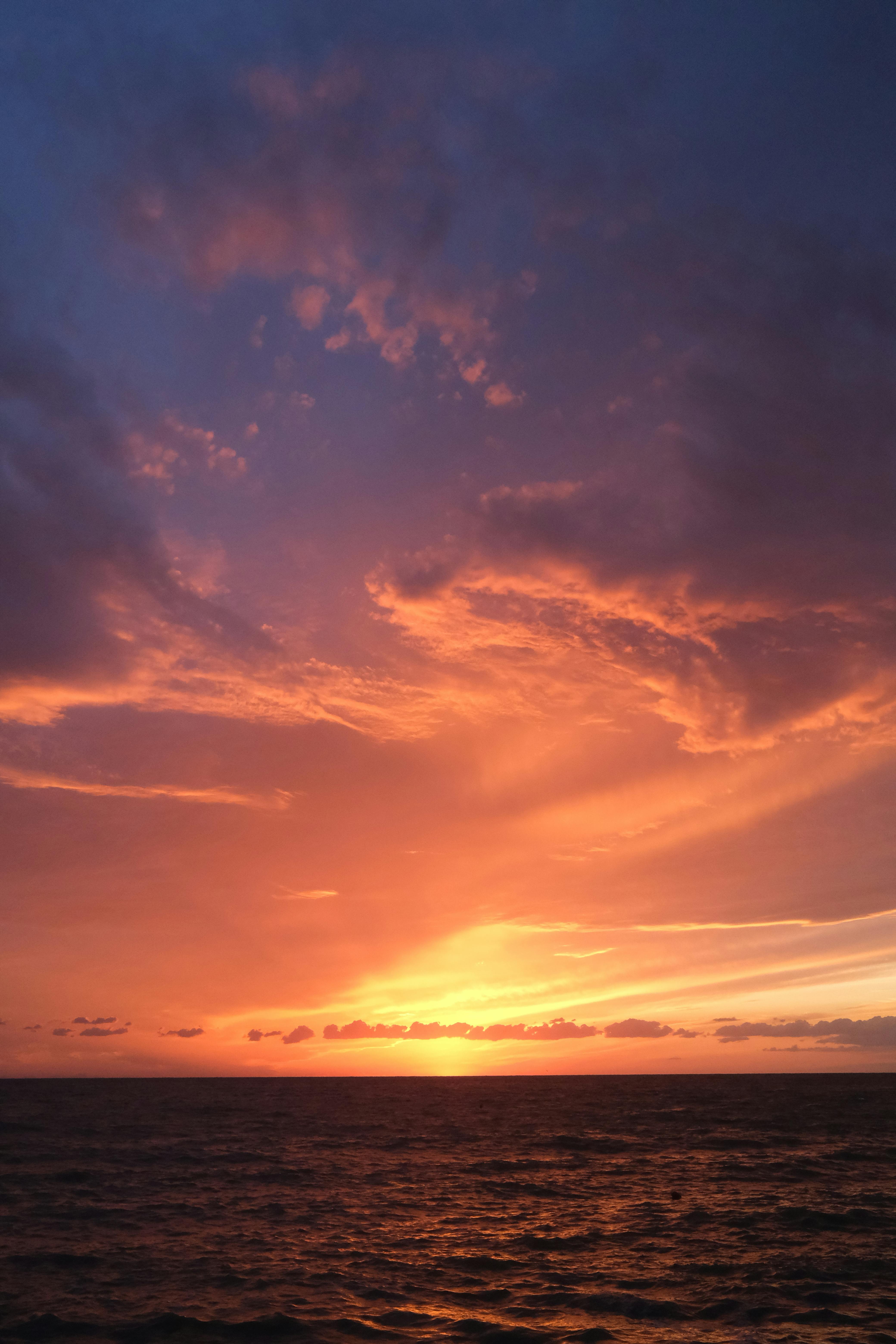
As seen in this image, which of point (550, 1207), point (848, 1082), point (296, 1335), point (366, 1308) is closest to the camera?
point (296, 1335)

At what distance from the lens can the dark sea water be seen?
19.6 m

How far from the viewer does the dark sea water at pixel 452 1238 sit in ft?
64.4

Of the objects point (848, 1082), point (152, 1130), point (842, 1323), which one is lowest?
point (848, 1082)

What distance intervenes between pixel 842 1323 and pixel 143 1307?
58.6ft

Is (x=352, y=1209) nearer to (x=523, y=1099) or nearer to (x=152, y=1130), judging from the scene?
(x=152, y=1130)

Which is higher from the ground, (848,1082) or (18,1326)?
(18,1326)

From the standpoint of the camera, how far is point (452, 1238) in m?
28.0

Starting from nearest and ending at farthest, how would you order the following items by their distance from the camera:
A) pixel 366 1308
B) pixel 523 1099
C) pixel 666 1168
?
pixel 366 1308
pixel 666 1168
pixel 523 1099

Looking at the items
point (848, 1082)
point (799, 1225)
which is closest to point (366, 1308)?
Result: point (799, 1225)

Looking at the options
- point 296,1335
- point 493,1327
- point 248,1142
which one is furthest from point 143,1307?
point 248,1142

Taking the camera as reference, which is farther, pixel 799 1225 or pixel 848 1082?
pixel 848 1082

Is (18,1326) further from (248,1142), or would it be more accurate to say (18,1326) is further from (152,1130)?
(152,1130)

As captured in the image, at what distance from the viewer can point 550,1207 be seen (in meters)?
33.2

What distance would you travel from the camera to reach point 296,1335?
18766 mm
